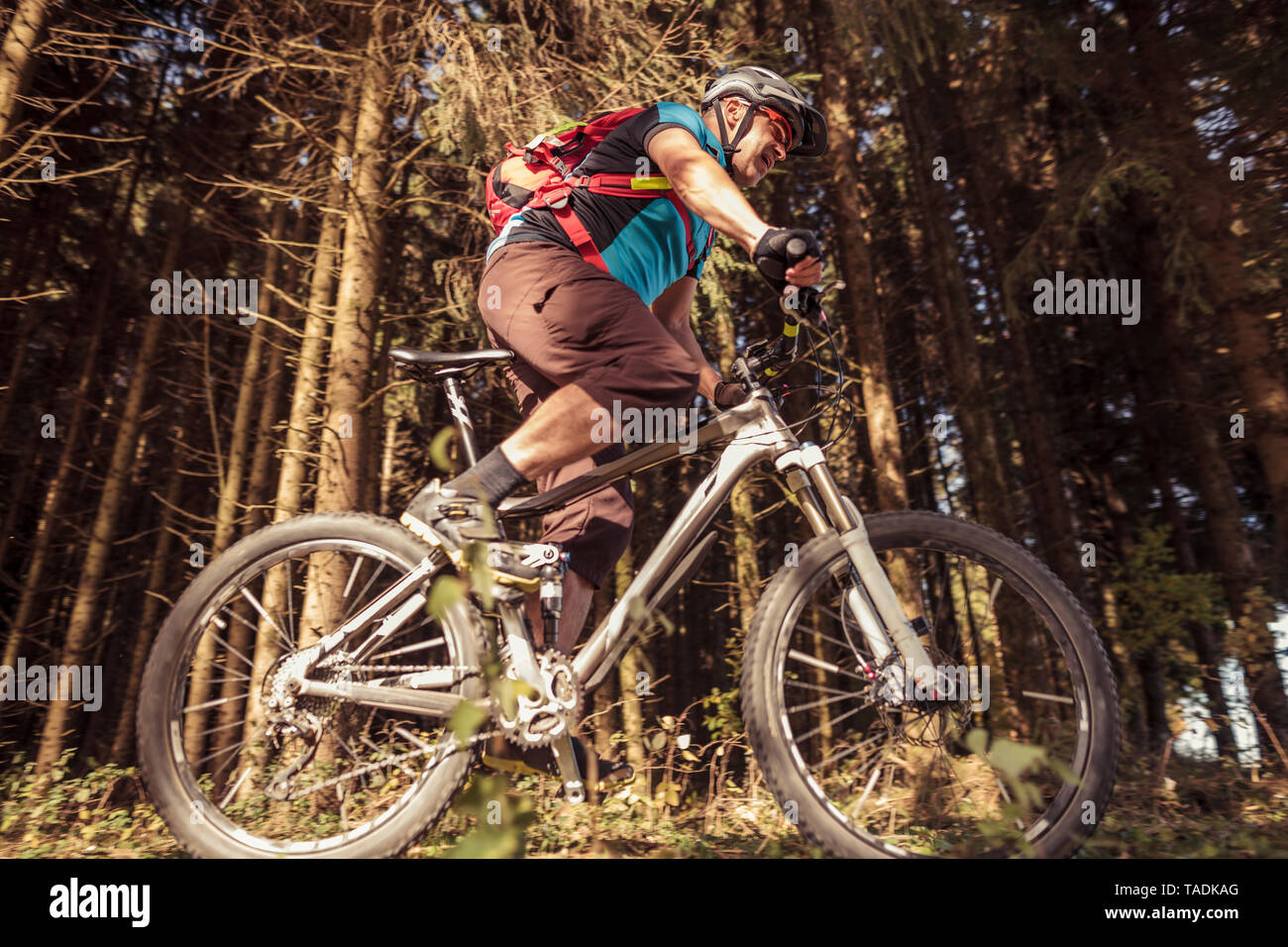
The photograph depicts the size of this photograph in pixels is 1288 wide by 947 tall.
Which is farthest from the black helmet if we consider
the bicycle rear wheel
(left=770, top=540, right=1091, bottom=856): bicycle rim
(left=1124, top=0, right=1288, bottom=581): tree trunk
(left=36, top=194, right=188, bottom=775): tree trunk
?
(left=36, top=194, right=188, bottom=775): tree trunk

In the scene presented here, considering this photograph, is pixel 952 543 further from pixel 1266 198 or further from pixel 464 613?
pixel 1266 198

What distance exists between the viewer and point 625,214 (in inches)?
93.2

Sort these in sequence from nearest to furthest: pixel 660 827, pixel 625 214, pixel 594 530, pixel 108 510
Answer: pixel 625 214 → pixel 594 530 → pixel 660 827 → pixel 108 510

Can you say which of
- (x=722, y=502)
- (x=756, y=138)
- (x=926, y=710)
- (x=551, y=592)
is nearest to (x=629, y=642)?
(x=551, y=592)

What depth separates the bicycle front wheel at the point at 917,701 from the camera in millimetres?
1920

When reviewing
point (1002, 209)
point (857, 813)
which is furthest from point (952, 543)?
point (1002, 209)

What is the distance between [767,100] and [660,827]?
8.85 feet

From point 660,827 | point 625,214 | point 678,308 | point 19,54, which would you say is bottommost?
point 660,827

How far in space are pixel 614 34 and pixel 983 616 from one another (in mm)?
5185

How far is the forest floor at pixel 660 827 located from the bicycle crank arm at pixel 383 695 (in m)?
0.32

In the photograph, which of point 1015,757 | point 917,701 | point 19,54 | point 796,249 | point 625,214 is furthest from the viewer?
point 19,54

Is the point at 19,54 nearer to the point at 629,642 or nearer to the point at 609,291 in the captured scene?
the point at 609,291

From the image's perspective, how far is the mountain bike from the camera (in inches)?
79.4

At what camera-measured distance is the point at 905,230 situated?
11906mm
